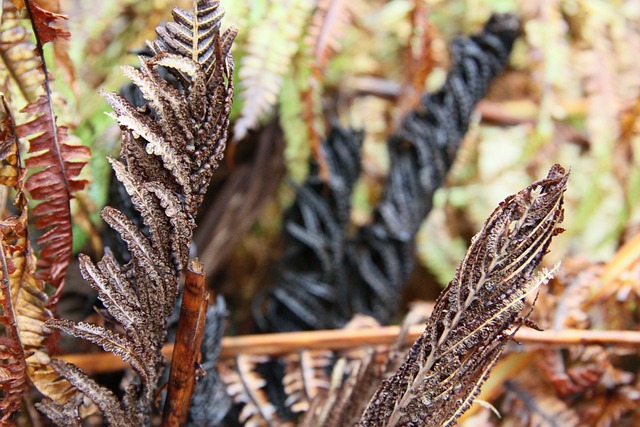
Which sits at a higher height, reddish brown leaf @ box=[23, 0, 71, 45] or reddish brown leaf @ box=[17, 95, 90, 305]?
reddish brown leaf @ box=[23, 0, 71, 45]

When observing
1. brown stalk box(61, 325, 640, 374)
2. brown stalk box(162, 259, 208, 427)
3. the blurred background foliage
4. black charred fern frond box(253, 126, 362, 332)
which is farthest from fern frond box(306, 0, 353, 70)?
brown stalk box(162, 259, 208, 427)

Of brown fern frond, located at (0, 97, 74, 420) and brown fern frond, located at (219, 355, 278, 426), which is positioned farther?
brown fern frond, located at (219, 355, 278, 426)

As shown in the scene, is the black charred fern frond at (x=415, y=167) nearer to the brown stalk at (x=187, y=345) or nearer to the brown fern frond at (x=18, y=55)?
the brown stalk at (x=187, y=345)

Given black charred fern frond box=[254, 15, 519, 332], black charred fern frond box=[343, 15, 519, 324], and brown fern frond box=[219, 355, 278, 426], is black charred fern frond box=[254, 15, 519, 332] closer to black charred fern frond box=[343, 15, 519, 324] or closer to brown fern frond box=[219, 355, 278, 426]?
black charred fern frond box=[343, 15, 519, 324]

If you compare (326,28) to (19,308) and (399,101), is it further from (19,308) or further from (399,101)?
(19,308)

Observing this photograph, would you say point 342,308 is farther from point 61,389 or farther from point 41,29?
point 41,29
